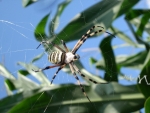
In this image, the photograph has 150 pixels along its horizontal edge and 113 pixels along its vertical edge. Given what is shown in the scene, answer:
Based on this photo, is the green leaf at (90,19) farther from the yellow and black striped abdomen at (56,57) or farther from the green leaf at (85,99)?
the yellow and black striped abdomen at (56,57)

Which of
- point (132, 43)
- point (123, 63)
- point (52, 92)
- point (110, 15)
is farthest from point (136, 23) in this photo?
point (52, 92)

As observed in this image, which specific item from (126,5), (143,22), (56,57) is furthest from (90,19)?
(56,57)

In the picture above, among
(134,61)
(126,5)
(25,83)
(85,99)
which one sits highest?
(126,5)

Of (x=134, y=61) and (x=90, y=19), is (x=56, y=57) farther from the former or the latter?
(x=134, y=61)

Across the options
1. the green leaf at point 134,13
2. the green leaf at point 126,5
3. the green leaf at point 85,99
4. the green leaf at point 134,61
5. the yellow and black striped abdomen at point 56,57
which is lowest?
the green leaf at point 134,61

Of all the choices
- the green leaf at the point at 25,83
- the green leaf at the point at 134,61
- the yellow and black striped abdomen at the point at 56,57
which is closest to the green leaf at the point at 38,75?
the green leaf at the point at 25,83

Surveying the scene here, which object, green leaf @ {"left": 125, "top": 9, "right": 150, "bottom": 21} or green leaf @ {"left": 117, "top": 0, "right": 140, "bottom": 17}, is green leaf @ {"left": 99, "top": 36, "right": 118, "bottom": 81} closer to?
green leaf @ {"left": 117, "top": 0, "right": 140, "bottom": 17}
